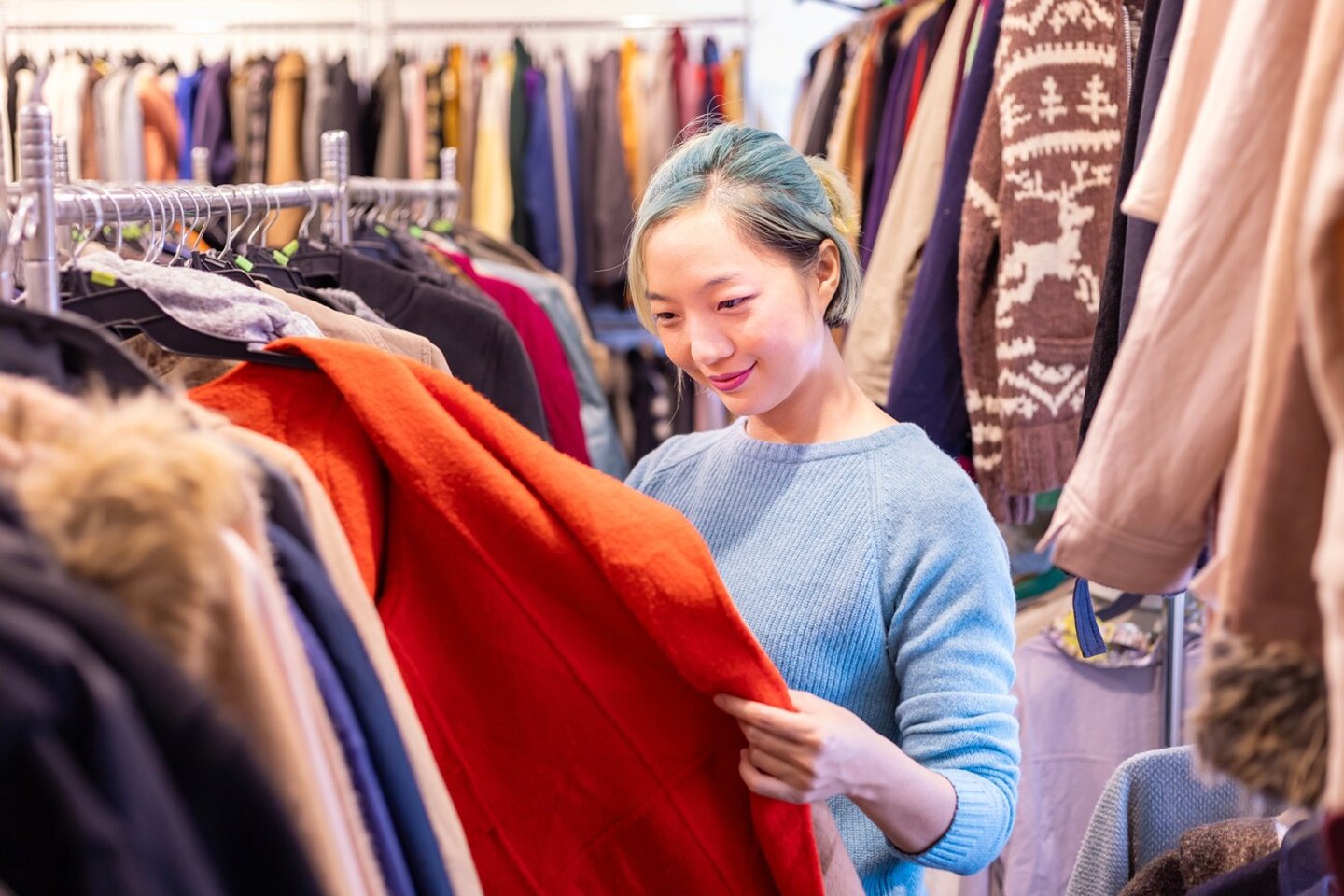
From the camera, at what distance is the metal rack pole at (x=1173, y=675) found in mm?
1669

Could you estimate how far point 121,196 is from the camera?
1.13 m

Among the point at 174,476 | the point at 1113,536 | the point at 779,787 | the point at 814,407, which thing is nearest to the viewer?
the point at 174,476

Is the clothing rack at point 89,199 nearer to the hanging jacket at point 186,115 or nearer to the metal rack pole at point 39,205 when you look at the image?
the metal rack pole at point 39,205

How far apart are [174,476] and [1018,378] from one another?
140 cm

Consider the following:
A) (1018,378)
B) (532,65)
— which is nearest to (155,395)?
(1018,378)

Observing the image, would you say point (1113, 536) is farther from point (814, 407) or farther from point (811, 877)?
point (814, 407)

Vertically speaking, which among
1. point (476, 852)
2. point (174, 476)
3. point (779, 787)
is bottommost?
point (476, 852)

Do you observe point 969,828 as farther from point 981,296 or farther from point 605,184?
point 605,184

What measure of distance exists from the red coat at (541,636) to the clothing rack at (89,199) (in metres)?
0.14

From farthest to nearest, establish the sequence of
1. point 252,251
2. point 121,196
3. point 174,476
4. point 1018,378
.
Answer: point 1018,378 < point 252,251 < point 121,196 < point 174,476

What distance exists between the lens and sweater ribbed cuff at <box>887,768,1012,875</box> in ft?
3.36

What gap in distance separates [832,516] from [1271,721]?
60 cm

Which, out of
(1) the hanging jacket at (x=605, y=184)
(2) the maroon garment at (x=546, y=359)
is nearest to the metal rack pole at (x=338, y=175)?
(2) the maroon garment at (x=546, y=359)


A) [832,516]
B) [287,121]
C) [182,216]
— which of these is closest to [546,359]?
[182,216]
